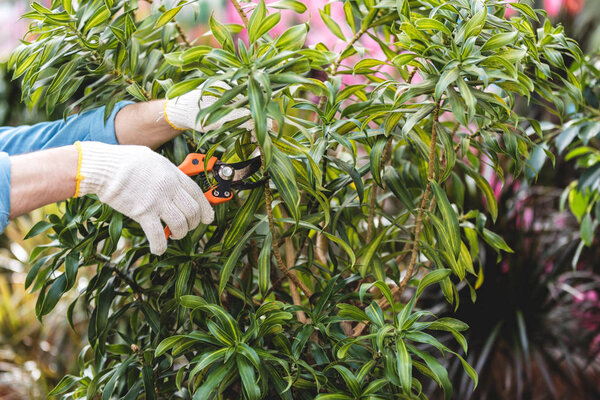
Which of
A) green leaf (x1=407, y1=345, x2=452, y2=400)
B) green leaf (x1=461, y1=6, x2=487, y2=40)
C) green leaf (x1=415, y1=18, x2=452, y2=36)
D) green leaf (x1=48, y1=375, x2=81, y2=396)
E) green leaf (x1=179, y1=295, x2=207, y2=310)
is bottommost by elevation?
green leaf (x1=48, y1=375, x2=81, y2=396)

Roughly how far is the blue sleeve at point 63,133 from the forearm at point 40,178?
140 millimetres

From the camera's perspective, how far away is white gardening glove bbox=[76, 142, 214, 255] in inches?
33.5

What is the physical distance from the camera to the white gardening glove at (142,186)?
2.79ft

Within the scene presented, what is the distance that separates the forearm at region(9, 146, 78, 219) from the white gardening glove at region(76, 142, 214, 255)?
2 cm

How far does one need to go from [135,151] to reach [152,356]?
13.6 inches

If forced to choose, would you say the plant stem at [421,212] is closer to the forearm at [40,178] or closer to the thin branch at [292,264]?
the thin branch at [292,264]

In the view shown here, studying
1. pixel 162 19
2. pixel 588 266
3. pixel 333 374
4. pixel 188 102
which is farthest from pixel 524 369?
pixel 162 19

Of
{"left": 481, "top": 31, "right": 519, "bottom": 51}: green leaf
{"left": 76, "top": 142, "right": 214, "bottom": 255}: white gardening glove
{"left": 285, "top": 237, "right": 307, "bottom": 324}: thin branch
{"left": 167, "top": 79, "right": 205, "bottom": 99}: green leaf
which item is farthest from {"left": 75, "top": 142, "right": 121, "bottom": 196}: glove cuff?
{"left": 481, "top": 31, "right": 519, "bottom": 51}: green leaf

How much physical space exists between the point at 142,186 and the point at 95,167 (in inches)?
3.1

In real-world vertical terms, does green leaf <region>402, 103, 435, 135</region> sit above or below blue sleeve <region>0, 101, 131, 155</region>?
above

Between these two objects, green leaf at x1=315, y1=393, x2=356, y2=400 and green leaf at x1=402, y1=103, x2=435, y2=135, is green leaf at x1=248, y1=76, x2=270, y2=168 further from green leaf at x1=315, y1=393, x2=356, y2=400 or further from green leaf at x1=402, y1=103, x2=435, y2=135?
green leaf at x1=315, y1=393, x2=356, y2=400

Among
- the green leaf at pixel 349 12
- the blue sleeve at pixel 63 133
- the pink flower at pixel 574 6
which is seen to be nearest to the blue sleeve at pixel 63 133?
the blue sleeve at pixel 63 133

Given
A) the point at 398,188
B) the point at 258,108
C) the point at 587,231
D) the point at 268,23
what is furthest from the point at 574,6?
the point at 258,108

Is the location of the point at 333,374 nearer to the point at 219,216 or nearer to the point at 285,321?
the point at 285,321
